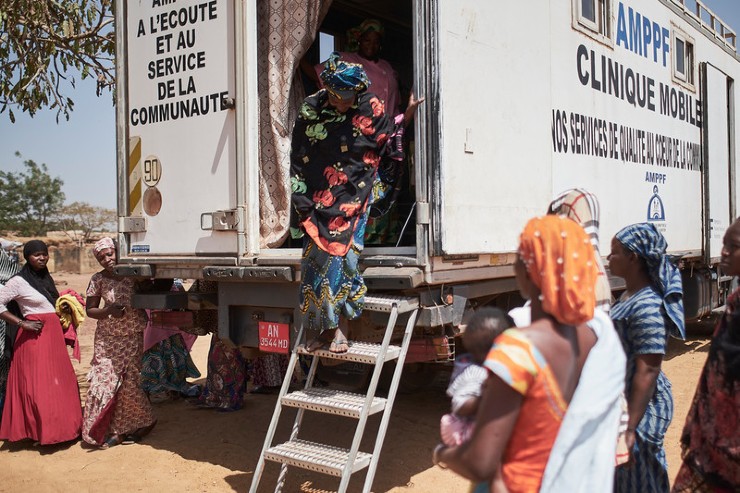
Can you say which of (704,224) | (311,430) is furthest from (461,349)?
(704,224)

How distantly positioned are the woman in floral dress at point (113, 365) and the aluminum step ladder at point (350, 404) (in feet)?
5.93

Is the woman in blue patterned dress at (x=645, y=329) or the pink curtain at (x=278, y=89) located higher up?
the pink curtain at (x=278, y=89)

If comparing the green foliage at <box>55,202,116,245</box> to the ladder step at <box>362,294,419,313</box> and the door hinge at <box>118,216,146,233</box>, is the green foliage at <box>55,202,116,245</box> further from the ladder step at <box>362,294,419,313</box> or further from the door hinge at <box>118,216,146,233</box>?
the ladder step at <box>362,294,419,313</box>

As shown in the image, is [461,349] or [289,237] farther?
[461,349]

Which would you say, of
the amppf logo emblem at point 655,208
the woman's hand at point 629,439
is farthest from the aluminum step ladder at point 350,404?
the amppf logo emblem at point 655,208

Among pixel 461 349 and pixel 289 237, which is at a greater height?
pixel 289 237

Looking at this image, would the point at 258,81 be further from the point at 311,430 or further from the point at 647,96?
the point at 647,96

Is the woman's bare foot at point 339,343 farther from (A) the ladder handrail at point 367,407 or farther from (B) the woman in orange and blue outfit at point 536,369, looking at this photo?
(B) the woman in orange and blue outfit at point 536,369

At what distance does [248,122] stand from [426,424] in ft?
9.15

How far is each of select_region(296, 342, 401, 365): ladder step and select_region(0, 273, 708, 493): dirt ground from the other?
0.78 meters

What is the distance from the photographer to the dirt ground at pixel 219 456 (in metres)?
4.64

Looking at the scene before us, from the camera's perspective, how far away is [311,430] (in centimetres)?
577

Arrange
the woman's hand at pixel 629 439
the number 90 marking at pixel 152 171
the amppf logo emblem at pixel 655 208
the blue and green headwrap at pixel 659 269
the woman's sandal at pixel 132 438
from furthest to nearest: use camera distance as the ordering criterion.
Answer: the amppf logo emblem at pixel 655 208 < the woman's sandal at pixel 132 438 < the number 90 marking at pixel 152 171 < the blue and green headwrap at pixel 659 269 < the woman's hand at pixel 629 439

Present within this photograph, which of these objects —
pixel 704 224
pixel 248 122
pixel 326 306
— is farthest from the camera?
pixel 704 224
